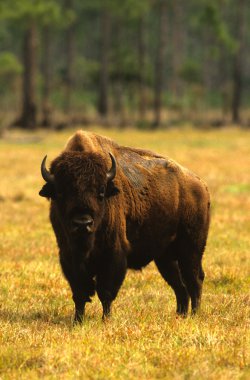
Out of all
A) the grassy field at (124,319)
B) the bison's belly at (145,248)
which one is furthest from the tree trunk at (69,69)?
the bison's belly at (145,248)

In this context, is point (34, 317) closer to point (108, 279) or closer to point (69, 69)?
point (108, 279)

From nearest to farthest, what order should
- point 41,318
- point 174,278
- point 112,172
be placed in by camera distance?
point 112,172
point 41,318
point 174,278

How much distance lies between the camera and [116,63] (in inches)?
2231

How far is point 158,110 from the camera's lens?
48969 millimetres

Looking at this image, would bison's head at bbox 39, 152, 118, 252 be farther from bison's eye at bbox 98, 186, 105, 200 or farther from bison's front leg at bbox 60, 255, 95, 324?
bison's front leg at bbox 60, 255, 95, 324

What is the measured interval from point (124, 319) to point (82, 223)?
1.17 metres

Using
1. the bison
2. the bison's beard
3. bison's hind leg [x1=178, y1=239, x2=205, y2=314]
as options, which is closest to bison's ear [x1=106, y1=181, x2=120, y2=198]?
the bison

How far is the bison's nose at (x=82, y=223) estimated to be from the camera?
6.35 meters

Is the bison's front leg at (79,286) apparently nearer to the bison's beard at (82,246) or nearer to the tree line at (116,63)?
the bison's beard at (82,246)

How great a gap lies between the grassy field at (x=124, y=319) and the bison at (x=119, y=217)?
0.37 meters

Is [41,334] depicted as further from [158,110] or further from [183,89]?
[183,89]

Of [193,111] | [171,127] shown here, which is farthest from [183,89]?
[171,127]

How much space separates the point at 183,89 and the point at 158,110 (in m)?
28.9

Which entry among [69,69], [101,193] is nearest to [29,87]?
[69,69]
